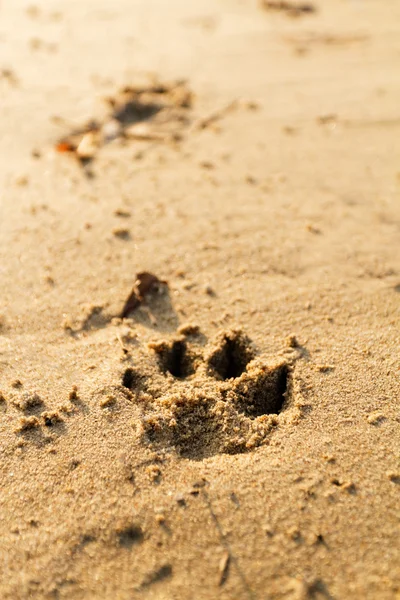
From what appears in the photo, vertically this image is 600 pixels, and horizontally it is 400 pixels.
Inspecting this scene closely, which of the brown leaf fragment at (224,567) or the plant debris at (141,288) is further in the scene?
the plant debris at (141,288)

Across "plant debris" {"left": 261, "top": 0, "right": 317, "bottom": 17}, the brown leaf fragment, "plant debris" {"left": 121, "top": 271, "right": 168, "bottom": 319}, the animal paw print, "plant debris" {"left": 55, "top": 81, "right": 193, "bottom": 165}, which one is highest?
"plant debris" {"left": 261, "top": 0, "right": 317, "bottom": 17}

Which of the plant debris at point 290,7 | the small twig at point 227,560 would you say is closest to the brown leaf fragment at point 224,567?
the small twig at point 227,560

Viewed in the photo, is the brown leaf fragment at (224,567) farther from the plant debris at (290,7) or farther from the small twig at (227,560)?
the plant debris at (290,7)

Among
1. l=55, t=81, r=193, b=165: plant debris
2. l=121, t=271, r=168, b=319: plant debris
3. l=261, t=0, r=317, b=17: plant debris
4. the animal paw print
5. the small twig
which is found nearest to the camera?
the small twig

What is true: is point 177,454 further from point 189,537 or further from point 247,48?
point 247,48

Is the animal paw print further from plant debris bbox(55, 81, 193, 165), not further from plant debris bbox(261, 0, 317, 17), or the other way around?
plant debris bbox(261, 0, 317, 17)

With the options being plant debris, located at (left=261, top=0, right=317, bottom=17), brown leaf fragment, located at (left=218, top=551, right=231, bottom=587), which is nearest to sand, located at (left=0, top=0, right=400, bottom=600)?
brown leaf fragment, located at (left=218, top=551, right=231, bottom=587)

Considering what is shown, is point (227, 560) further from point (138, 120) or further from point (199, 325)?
point (138, 120)
